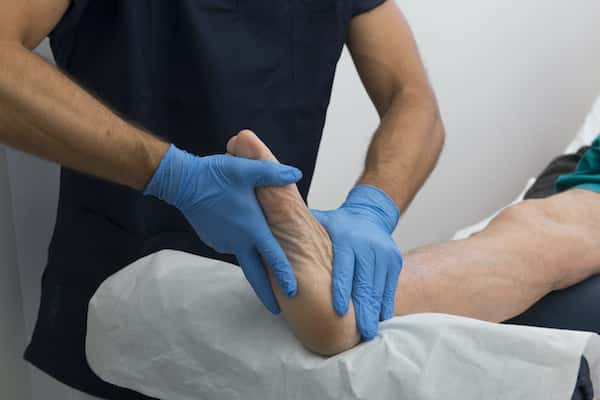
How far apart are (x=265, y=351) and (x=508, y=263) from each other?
50 cm

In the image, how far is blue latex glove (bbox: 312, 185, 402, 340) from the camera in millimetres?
956

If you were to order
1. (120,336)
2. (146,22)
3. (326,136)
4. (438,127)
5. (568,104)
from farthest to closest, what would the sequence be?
(568,104) < (326,136) < (438,127) < (146,22) < (120,336)

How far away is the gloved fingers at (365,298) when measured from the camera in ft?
3.09

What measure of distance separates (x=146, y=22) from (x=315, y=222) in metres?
0.45

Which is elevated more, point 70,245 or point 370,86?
point 370,86

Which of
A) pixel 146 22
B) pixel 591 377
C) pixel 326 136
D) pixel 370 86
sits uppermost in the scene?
pixel 146 22

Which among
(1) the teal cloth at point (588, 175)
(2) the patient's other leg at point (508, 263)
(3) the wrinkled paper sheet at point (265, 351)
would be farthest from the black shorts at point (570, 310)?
(3) the wrinkled paper sheet at point (265, 351)

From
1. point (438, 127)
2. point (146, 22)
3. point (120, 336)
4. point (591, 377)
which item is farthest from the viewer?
point (438, 127)

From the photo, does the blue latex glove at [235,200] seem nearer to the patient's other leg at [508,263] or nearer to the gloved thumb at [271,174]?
the gloved thumb at [271,174]

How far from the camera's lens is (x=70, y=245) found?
4.19ft

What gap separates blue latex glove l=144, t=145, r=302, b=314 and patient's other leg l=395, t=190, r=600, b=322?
0.82 feet

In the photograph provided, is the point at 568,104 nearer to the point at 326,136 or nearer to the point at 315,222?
the point at 326,136

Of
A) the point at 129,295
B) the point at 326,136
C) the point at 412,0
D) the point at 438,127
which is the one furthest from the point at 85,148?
the point at 412,0

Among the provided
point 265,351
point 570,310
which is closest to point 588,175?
point 570,310
